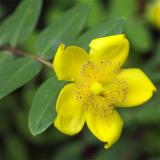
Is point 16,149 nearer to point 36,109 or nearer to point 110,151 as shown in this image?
point 110,151

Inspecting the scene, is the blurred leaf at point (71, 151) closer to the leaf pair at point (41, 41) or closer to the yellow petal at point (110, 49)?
the leaf pair at point (41, 41)

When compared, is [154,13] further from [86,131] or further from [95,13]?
[86,131]

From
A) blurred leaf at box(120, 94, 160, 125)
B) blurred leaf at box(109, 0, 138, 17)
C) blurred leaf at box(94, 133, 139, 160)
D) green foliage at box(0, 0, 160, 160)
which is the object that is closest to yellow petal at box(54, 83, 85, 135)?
green foliage at box(0, 0, 160, 160)

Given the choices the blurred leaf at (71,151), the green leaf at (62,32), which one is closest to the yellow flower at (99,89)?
the green leaf at (62,32)

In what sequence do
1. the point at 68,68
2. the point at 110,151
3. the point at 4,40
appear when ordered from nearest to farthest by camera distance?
the point at 68,68, the point at 4,40, the point at 110,151

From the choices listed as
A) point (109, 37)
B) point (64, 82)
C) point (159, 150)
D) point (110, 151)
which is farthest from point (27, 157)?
point (109, 37)

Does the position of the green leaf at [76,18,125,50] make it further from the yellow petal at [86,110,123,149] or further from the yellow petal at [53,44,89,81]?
the yellow petal at [86,110,123,149]

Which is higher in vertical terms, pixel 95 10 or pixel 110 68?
pixel 110 68
